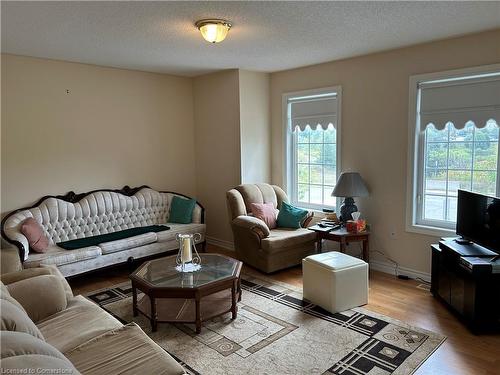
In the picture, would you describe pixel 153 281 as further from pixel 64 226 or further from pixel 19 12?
pixel 19 12

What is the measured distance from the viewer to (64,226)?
4656 millimetres

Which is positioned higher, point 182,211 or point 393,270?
point 182,211

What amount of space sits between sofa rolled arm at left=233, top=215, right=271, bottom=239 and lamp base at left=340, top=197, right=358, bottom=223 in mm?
903

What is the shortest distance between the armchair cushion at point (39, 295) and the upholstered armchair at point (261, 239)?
2.30 meters

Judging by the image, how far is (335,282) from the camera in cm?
348

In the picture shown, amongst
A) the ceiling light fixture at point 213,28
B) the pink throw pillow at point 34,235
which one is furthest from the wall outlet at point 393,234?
the pink throw pillow at point 34,235

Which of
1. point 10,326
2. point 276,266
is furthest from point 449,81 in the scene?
point 10,326

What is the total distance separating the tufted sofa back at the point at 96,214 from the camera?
14.7 feet

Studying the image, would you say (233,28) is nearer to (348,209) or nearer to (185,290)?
(185,290)

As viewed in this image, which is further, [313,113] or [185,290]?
[313,113]

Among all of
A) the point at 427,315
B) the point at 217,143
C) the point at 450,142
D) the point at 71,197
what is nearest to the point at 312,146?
the point at 217,143

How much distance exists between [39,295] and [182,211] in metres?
2.89

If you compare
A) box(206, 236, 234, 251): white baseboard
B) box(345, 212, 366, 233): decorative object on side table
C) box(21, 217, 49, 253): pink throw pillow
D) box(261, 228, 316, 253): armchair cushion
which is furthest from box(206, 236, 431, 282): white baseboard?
box(21, 217, 49, 253): pink throw pillow

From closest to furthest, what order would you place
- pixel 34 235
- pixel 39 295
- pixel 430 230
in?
pixel 39 295 < pixel 34 235 < pixel 430 230
